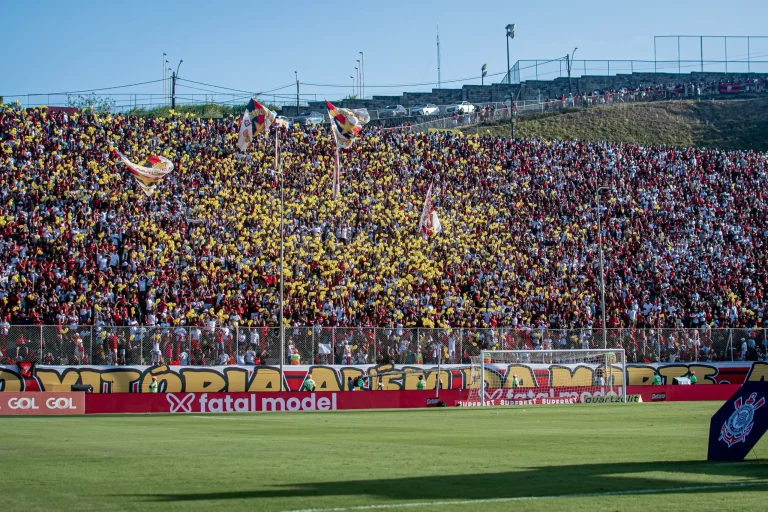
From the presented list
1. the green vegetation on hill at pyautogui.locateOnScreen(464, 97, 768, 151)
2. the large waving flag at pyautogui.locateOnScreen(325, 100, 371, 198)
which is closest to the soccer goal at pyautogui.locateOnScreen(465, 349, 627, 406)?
the large waving flag at pyautogui.locateOnScreen(325, 100, 371, 198)

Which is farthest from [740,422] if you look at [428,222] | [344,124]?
[428,222]

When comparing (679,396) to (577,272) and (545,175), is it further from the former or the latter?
(545,175)

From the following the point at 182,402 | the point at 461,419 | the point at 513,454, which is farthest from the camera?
the point at 182,402

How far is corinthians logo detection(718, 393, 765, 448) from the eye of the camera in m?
13.0

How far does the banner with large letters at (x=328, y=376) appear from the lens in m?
41.1

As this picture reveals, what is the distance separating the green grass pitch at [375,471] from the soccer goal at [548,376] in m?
23.3

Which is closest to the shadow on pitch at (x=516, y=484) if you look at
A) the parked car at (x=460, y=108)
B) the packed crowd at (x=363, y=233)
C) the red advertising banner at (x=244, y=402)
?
the red advertising banner at (x=244, y=402)

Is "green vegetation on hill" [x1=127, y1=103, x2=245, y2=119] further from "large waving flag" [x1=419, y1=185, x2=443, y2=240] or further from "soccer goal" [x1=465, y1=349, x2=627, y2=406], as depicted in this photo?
"soccer goal" [x1=465, y1=349, x2=627, y2=406]

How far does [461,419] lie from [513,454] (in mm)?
13634

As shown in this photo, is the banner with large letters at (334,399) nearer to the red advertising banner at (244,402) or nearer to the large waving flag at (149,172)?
the red advertising banner at (244,402)

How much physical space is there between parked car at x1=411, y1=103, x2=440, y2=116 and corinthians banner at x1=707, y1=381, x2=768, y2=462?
250ft

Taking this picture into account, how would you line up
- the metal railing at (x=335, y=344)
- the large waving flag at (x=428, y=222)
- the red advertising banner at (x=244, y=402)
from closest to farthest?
1. the red advertising banner at (x=244, y=402)
2. the metal railing at (x=335, y=344)
3. the large waving flag at (x=428, y=222)

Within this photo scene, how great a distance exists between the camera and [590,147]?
2778 inches

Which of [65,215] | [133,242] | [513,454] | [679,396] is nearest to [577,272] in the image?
[679,396]
